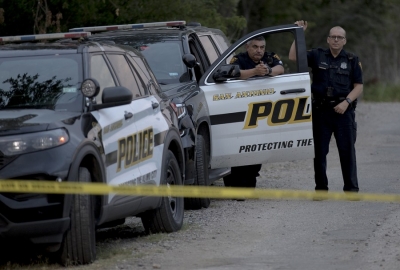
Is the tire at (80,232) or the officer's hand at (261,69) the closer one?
the tire at (80,232)

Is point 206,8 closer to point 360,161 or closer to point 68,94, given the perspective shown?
point 360,161

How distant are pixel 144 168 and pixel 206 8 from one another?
11.6 metres

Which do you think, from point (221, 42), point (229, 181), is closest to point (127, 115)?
point (229, 181)

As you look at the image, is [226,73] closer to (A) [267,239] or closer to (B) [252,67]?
(B) [252,67]

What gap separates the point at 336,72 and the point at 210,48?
2066 mm

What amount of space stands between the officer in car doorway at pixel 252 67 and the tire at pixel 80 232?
415 centimetres

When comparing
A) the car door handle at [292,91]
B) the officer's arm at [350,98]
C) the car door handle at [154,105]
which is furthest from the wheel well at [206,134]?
the car door handle at [154,105]

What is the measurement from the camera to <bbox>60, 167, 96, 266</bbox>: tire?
22.8 ft

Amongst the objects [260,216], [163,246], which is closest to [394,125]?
[260,216]

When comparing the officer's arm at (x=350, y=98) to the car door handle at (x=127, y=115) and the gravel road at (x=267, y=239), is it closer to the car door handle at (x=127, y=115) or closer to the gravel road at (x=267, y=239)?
the gravel road at (x=267, y=239)

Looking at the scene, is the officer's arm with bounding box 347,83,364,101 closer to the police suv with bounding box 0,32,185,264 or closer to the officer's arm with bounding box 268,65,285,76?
the officer's arm with bounding box 268,65,285,76

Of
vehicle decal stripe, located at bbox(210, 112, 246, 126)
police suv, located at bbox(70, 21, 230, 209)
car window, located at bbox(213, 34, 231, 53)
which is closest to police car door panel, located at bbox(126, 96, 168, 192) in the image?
police suv, located at bbox(70, 21, 230, 209)

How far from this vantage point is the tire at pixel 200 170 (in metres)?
10.4

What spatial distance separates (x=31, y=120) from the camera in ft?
23.1
